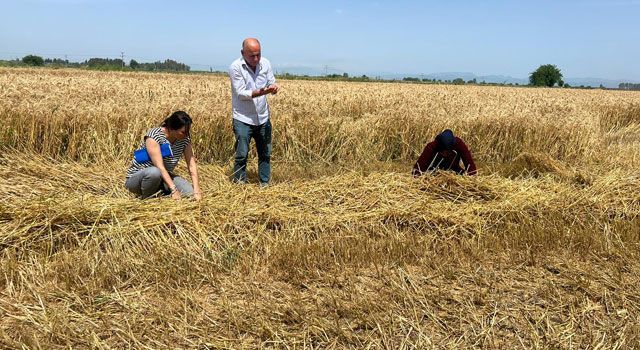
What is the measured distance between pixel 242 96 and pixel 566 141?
258 inches

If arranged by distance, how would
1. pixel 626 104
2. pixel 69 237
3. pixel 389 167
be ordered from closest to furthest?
1. pixel 69 237
2. pixel 389 167
3. pixel 626 104

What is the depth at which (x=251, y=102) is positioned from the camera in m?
6.09

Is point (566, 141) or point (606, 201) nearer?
point (606, 201)

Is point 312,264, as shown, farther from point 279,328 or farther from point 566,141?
point 566,141

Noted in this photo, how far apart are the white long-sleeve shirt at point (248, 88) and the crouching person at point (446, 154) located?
2.11 meters

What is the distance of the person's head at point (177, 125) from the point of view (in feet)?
16.3

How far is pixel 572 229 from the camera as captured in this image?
4.65 metres

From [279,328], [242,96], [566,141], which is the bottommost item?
[279,328]

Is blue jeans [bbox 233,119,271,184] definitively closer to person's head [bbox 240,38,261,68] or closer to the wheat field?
the wheat field

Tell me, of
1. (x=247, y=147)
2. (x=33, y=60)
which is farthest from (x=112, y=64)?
(x=247, y=147)

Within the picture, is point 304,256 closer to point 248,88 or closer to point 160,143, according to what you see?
point 160,143

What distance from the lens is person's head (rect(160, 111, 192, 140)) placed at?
195 inches

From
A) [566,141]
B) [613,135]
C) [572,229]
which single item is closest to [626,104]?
[613,135]

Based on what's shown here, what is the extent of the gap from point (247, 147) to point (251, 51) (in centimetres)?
123
